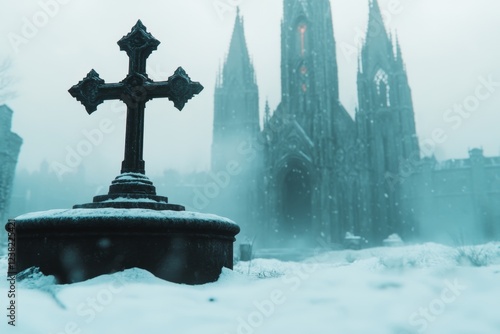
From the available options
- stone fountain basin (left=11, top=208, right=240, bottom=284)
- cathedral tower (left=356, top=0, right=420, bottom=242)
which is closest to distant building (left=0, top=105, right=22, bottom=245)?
stone fountain basin (left=11, top=208, right=240, bottom=284)

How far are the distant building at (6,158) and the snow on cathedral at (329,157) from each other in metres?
15.8

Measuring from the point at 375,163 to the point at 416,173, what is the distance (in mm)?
5452

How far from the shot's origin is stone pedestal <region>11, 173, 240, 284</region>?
11.8 ft

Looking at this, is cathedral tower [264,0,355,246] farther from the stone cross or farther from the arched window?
the stone cross

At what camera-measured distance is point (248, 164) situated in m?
32.0

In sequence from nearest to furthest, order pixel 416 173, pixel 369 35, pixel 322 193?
1. pixel 322 193
2. pixel 416 173
3. pixel 369 35

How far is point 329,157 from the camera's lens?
97.2ft

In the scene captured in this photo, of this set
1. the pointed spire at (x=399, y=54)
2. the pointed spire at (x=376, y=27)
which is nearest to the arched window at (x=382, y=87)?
the pointed spire at (x=399, y=54)

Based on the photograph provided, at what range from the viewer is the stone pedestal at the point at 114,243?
11.8ft

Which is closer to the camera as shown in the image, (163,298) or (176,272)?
(163,298)

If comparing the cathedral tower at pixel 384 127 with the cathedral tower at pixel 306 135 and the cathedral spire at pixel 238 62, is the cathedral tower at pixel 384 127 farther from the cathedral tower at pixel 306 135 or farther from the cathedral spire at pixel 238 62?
the cathedral spire at pixel 238 62


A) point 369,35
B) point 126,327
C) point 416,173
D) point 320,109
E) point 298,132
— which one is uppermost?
point 369,35

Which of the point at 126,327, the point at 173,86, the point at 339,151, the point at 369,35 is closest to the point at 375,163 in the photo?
the point at 339,151

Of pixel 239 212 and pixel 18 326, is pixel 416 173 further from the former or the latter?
pixel 18 326
